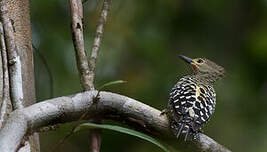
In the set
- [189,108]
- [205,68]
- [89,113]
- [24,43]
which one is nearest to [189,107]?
[189,108]

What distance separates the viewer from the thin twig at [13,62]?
2.67m

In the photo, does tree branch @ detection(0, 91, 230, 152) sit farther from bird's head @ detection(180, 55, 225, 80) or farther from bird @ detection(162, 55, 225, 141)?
bird's head @ detection(180, 55, 225, 80)

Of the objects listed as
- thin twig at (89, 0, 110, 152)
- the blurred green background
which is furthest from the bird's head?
thin twig at (89, 0, 110, 152)

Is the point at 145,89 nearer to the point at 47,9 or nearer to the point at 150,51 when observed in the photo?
the point at 150,51

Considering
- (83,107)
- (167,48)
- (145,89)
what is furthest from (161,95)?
(83,107)

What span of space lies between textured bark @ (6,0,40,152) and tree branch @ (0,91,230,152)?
0.15 meters

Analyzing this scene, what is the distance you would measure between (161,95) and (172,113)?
115 inches

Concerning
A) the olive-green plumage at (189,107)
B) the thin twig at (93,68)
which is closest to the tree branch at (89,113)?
the thin twig at (93,68)

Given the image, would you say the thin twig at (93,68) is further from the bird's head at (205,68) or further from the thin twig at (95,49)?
the bird's head at (205,68)

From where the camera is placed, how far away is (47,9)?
6.30 meters

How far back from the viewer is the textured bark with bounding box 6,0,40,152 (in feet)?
9.11

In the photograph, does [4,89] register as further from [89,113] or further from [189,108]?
[189,108]

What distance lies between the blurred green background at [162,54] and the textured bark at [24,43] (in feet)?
8.70

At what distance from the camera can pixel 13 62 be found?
2.73 m
